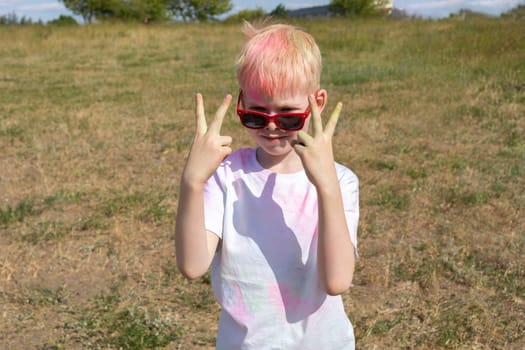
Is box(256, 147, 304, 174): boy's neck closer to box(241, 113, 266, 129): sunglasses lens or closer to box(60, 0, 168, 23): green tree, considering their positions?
box(241, 113, 266, 129): sunglasses lens

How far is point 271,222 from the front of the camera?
1.47 m

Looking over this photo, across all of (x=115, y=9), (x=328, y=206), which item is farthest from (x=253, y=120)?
(x=115, y=9)

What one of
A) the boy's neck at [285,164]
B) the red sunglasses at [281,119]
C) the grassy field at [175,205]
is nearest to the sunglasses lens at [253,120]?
the red sunglasses at [281,119]

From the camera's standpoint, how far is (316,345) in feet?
4.98

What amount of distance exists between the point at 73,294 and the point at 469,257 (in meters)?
2.41

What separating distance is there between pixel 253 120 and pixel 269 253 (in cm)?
31

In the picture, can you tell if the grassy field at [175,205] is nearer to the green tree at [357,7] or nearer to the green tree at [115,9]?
the green tree at [115,9]

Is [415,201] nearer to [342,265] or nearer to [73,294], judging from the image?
[73,294]

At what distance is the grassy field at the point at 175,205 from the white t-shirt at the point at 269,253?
Answer: 66.2 inches

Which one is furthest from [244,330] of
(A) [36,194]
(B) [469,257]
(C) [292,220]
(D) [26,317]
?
(A) [36,194]

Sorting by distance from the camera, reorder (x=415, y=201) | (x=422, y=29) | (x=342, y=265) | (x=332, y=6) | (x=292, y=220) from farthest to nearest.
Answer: (x=332, y=6) < (x=422, y=29) < (x=415, y=201) < (x=292, y=220) < (x=342, y=265)

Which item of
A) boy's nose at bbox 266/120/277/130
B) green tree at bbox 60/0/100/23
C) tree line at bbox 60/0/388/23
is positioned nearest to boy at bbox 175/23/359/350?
boy's nose at bbox 266/120/277/130

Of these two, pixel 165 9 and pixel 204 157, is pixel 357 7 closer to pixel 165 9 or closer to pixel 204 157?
pixel 165 9

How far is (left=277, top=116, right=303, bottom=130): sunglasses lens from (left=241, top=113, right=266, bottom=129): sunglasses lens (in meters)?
0.04
